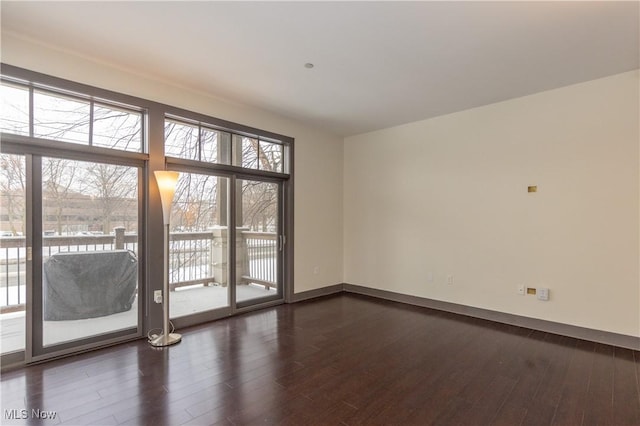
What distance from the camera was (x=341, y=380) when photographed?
8.40 feet

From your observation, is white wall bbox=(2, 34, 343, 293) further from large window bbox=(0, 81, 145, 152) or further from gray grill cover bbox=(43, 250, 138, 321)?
gray grill cover bbox=(43, 250, 138, 321)

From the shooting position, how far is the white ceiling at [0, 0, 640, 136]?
7.63ft

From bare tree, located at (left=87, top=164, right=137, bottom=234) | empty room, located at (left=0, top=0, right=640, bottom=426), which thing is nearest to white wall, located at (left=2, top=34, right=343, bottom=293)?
empty room, located at (left=0, top=0, right=640, bottom=426)

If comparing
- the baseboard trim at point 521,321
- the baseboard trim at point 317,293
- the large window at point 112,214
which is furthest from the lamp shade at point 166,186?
the baseboard trim at point 521,321

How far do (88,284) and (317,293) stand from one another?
10.7ft

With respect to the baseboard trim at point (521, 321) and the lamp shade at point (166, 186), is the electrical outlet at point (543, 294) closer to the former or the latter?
the baseboard trim at point (521, 321)

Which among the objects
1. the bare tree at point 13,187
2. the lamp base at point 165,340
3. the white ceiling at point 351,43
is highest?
the white ceiling at point 351,43

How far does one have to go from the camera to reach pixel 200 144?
157 inches

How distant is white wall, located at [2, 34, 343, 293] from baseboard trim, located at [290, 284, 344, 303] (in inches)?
3.0

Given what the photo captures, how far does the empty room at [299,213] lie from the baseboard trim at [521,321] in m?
0.03

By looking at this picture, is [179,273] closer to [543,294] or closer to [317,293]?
[317,293]

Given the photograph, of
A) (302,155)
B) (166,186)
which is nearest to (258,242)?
(302,155)

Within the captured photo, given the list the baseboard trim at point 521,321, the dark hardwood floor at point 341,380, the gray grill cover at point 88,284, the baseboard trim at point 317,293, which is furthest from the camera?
the baseboard trim at point 317,293

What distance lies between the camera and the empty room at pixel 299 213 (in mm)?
2348
